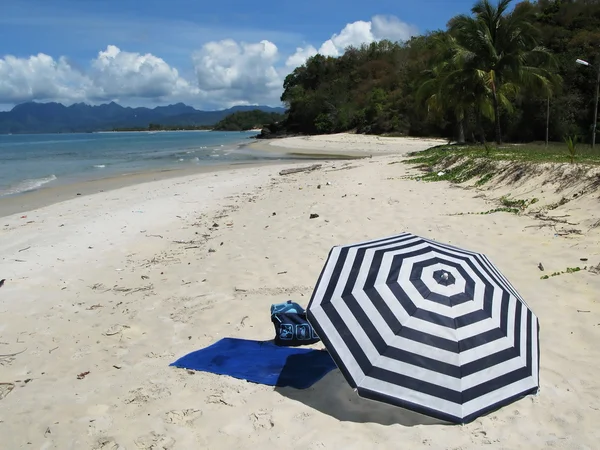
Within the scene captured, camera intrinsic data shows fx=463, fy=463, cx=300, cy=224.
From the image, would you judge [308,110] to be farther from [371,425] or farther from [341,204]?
[371,425]

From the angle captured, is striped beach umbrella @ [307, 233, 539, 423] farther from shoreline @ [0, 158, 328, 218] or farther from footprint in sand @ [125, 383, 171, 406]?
shoreline @ [0, 158, 328, 218]

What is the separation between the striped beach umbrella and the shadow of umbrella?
36 cm

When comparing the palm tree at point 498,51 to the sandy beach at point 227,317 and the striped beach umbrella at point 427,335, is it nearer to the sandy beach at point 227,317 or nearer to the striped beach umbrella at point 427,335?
the sandy beach at point 227,317

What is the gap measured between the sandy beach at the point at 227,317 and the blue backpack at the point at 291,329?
0.32 meters

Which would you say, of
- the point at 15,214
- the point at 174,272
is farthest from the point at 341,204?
the point at 15,214

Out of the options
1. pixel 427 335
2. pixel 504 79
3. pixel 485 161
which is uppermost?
pixel 504 79

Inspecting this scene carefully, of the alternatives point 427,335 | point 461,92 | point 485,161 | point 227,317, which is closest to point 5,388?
point 227,317

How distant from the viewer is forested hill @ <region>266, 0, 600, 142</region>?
19281 mm

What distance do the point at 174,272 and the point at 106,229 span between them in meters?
3.42

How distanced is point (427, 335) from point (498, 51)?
20280 millimetres

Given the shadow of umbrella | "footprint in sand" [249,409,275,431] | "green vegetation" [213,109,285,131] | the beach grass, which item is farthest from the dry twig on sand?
"green vegetation" [213,109,285,131]

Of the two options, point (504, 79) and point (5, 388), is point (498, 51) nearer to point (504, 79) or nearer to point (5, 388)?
point (504, 79)

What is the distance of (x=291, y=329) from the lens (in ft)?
12.8

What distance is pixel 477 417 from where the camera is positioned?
→ 260 centimetres
